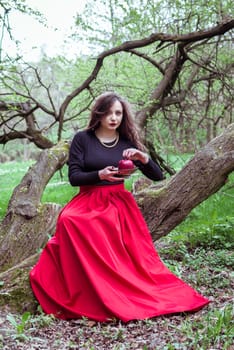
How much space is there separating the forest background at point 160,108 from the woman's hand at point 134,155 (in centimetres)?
62

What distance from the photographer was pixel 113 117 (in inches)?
145

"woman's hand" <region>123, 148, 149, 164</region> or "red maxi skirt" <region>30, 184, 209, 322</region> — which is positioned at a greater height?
"woman's hand" <region>123, 148, 149, 164</region>

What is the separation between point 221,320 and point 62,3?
21.3 feet

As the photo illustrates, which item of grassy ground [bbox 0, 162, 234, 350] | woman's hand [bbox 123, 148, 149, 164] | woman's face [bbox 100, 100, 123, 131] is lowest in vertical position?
grassy ground [bbox 0, 162, 234, 350]

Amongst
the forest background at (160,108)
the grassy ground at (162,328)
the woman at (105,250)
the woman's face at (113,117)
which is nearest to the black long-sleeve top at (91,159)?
the woman at (105,250)

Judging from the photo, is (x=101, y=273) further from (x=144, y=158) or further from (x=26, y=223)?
(x=26, y=223)

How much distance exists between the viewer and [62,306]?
3.29 meters

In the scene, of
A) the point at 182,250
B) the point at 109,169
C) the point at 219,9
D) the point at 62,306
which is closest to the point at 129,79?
the point at 219,9

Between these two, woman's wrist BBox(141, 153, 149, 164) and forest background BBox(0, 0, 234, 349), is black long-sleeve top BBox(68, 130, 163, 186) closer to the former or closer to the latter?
woman's wrist BBox(141, 153, 149, 164)

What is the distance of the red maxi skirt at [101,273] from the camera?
10.5 feet

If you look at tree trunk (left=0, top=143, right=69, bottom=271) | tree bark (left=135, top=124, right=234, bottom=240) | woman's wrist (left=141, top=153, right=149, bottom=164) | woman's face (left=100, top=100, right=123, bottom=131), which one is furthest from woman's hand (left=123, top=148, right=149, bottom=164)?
tree trunk (left=0, top=143, right=69, bottom=271)

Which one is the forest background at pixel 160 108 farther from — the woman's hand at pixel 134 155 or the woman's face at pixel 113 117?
A: the woman's face at pixel 113 117

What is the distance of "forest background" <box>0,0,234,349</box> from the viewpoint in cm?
292

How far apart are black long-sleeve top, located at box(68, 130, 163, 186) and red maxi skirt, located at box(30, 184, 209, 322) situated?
0.16 metres
